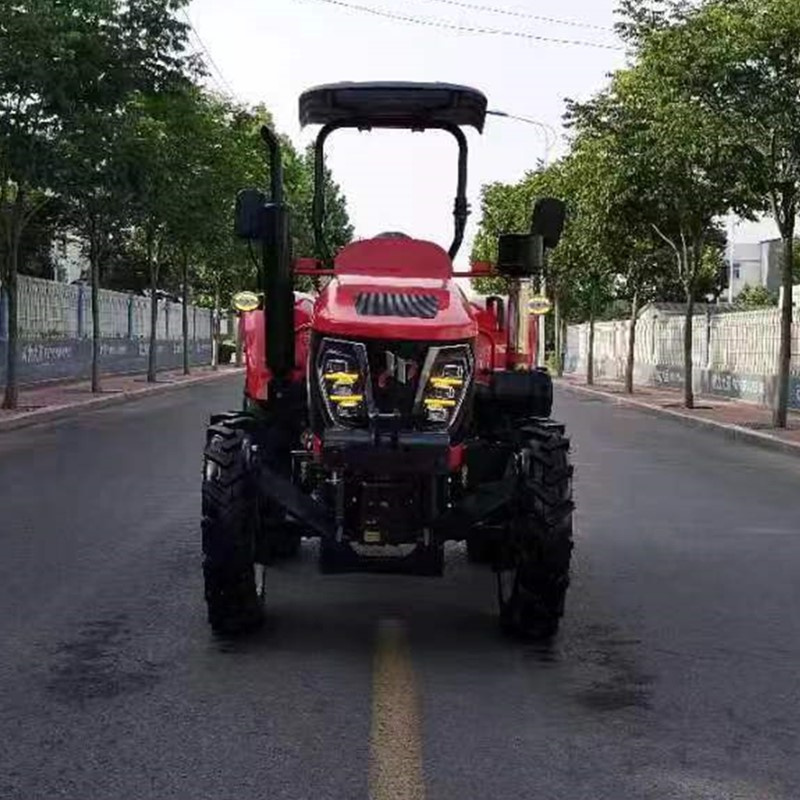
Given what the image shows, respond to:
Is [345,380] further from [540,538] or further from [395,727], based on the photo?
[395,727]

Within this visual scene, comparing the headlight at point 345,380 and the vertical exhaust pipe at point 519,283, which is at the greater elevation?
the vertical exhaust pipe at point 519,283

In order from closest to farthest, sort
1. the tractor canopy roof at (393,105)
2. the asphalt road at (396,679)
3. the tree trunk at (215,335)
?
the asphalt road at (396,679)
the tractor canopy roof at (393,105)
the tree trunk at (215,335)

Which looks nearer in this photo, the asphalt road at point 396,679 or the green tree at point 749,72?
the asphalt road at point 396,679

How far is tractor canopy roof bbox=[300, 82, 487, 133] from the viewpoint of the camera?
7703 mm

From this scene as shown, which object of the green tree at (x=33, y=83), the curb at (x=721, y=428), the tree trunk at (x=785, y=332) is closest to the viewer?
the green tree at (x=33, y=83)

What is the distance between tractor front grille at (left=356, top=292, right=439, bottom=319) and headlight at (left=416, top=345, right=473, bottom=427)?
20 centimetres

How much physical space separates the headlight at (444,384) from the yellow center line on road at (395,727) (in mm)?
1111

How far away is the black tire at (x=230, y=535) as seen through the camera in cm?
639

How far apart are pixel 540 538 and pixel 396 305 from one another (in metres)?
1.28

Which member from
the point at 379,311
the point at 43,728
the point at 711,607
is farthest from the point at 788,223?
the point at 43,728

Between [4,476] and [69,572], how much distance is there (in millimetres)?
6381

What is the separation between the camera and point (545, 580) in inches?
255

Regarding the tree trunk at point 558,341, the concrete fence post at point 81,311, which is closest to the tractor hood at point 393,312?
the concrete fence post at point 81,311

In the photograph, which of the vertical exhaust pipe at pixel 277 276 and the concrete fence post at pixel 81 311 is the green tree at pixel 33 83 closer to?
the vertical exhaust pipe at pixel 277 276
